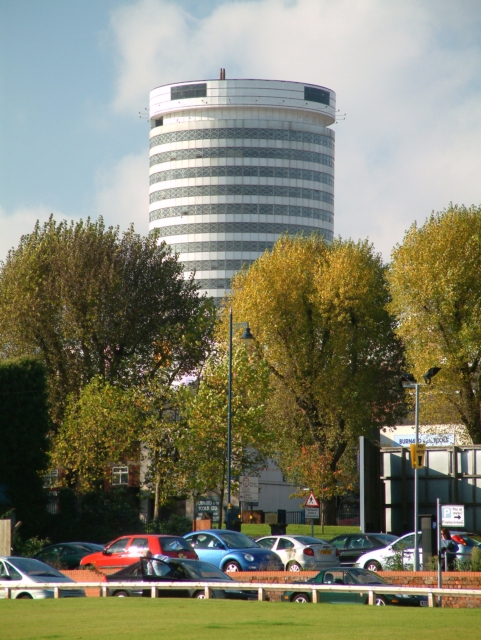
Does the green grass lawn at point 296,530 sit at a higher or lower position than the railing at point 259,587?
lower

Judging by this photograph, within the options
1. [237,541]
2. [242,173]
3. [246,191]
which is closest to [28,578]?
[237,541]

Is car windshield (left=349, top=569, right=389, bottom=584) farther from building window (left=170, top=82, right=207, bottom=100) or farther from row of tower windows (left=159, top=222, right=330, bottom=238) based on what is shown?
building window (left=170, top=82, right=207, bottom=100)

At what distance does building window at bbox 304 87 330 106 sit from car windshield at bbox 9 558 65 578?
5867 inches

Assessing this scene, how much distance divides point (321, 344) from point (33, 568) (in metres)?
30.3

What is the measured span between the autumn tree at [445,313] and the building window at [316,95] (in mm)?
122232

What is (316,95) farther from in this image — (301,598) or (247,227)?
(301,598)

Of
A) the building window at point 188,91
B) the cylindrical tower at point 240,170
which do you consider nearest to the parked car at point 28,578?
the cylindrical tower at point 240,170

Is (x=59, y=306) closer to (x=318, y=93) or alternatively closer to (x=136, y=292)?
(x=136, y=292)

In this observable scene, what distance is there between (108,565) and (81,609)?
28.2ft

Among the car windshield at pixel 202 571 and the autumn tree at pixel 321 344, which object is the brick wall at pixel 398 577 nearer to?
the car windshield at pixel 202 571

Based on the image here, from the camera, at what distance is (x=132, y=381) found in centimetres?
4691

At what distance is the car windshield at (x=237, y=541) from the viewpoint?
26.7 meters

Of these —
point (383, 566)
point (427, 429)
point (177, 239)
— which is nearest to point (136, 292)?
point (427, 429)

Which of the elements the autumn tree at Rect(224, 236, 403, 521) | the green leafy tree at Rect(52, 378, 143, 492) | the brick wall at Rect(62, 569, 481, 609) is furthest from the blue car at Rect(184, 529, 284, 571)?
the autumn tree at Rect(224, 236, 403, 521)
